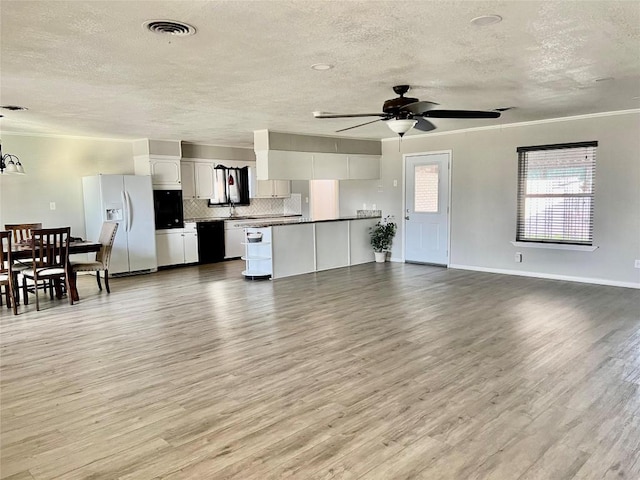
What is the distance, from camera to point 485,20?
274 cm

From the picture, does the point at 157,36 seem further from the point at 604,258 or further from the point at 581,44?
the point at 604,258

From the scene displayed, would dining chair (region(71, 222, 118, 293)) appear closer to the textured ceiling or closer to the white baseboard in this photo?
the textured ceiling

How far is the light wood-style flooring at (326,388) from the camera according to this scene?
233cm

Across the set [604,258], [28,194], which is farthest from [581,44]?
[28,194]

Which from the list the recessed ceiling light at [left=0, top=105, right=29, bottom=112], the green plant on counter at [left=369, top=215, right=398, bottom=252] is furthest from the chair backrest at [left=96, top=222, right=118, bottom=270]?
the green plant on counter at [left=369, top=215, right=398, bottom=252]

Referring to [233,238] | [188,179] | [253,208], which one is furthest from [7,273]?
[253,208]

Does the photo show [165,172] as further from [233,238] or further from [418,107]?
[418,107]

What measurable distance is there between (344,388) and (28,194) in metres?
6.44

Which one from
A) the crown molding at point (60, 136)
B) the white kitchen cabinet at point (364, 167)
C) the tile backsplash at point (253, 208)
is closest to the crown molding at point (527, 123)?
A: the white kitchen cabinet at point (364, 167)

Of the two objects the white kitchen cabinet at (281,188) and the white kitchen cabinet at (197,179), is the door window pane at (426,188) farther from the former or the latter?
Result: the white kitchen cabinet at (197,179)

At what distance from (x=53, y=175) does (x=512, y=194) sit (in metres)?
7.38

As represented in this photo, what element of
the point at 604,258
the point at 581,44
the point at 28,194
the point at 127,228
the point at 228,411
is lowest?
the point at 228,411

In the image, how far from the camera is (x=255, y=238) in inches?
279

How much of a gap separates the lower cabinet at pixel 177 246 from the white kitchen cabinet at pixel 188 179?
0.65 meters
